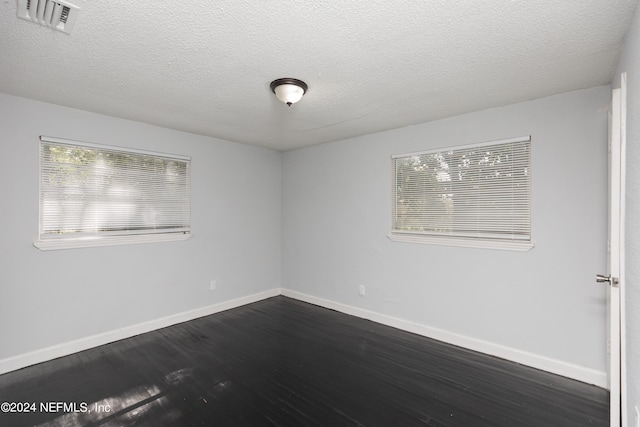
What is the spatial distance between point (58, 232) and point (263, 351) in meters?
2.29

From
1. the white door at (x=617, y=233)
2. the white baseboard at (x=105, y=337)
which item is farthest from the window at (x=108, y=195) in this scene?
the white door at (x=617, y=233)

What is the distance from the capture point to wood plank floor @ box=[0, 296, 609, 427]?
81.7 inches

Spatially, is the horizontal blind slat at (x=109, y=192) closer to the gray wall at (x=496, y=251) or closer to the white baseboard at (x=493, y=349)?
the gray wall at (x=496, y=251)

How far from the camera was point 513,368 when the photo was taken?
268cm

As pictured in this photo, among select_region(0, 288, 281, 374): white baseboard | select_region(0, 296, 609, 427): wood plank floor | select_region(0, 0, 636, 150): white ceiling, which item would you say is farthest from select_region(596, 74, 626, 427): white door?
select_region(0, 288, 281, 374): white baseboard

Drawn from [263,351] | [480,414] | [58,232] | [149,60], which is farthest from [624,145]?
[58,232]

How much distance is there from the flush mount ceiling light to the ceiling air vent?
1.21 m

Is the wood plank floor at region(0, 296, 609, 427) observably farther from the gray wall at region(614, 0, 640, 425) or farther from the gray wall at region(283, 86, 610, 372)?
the gray wall at region(614, 0, 640, 425)

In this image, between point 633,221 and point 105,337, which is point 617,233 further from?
point 105,337

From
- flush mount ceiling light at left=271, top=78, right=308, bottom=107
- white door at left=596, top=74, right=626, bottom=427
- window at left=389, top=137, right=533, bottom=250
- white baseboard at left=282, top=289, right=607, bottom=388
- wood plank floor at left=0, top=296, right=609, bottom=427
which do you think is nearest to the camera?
white door at left=596, top=74, right=626, bottom=427

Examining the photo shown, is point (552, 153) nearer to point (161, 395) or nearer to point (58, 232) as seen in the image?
point (161, 395)

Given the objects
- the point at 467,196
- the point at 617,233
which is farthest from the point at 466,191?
the point at 617,233

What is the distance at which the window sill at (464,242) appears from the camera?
2786 mm

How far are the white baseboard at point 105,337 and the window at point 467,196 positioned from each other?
2533mm
